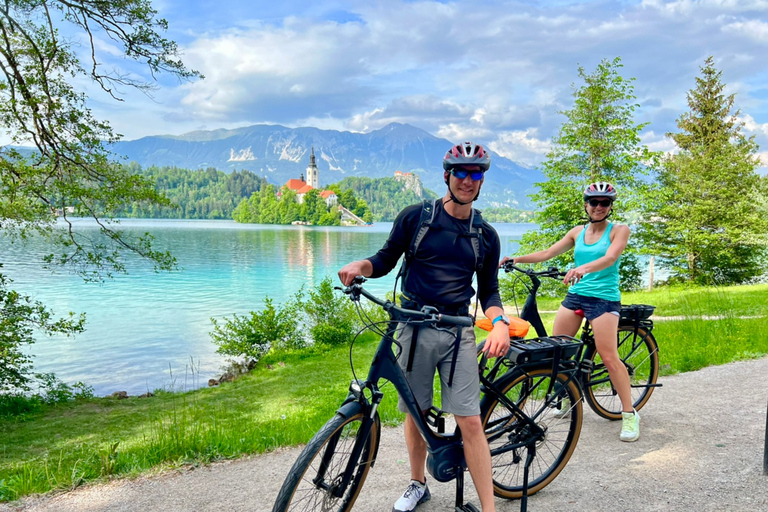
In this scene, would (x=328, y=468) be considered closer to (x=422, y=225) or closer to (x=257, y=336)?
(x=422, y=225)

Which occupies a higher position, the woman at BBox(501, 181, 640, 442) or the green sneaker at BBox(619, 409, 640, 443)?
the woman at BBox(501, 181, 640, 442)

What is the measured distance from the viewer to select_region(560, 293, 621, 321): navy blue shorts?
14.2ft

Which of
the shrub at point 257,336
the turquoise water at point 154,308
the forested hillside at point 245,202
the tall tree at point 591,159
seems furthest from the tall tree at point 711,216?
the forested hillside at point 245,202

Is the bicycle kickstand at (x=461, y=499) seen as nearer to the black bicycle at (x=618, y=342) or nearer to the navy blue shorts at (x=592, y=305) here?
the black bicycle at (x=618, y=342)

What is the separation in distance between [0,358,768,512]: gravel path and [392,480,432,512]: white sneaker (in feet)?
0.35

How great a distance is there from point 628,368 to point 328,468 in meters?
3.50

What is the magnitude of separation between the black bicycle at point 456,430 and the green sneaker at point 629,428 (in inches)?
44.7

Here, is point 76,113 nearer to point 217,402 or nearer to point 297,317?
point 217,402

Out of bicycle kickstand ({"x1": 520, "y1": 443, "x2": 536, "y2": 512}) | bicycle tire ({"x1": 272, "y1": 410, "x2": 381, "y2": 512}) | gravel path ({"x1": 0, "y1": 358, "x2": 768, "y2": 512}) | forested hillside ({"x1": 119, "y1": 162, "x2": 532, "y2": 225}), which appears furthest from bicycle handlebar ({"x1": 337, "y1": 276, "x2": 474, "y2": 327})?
forested hillside ({"x1": 119, "y1": 162, "x2": 532, "y2": 225})

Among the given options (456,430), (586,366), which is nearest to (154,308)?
(586,366)

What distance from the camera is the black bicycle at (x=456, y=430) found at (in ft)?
8.75

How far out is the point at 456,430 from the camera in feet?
9.96

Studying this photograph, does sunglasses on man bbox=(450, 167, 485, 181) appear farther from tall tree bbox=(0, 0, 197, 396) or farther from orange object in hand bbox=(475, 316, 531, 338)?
tall tree bbox=(0, 0, 197, 396)

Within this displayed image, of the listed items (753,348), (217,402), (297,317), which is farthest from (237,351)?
(753,348)
